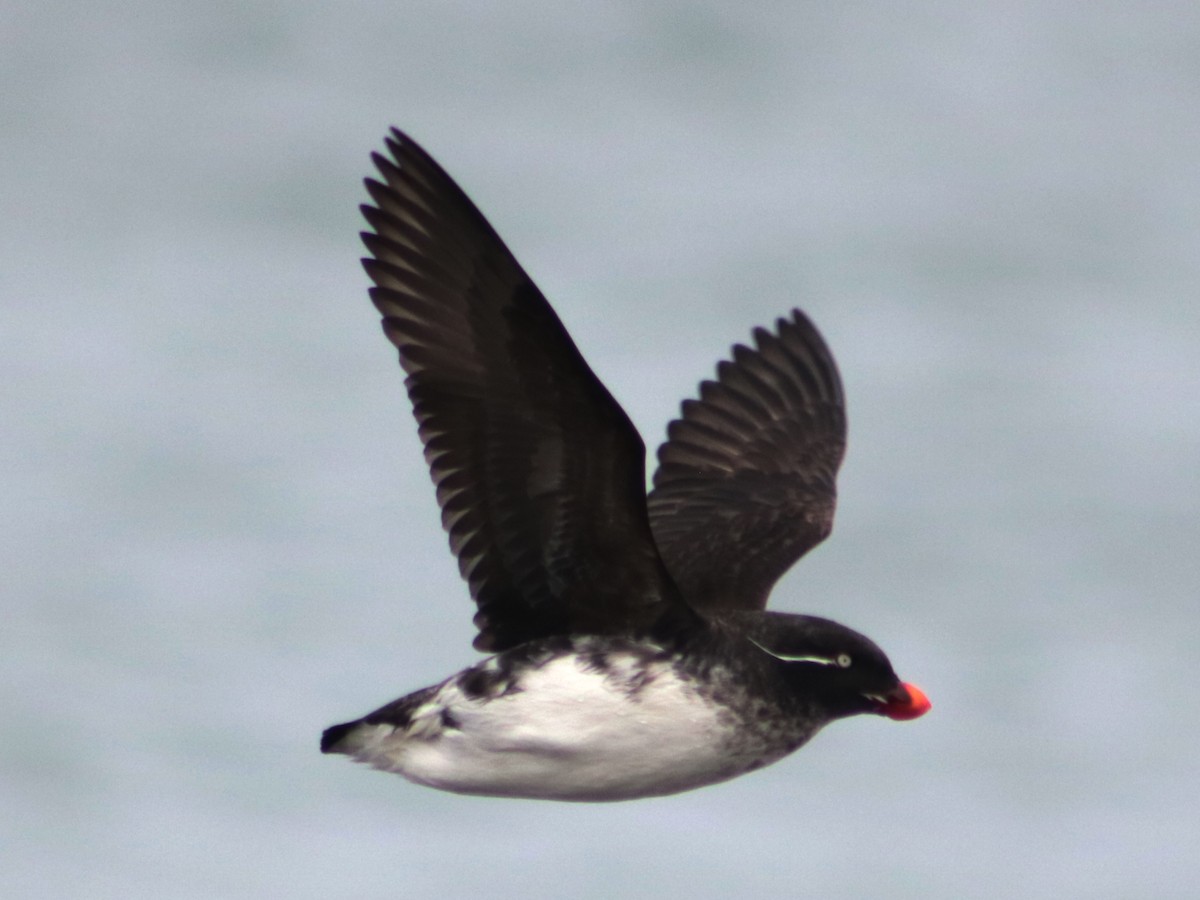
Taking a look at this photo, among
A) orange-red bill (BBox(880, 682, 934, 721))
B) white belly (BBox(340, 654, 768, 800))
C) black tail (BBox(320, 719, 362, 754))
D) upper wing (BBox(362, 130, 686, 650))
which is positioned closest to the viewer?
upper wing (BBox(362, 130, 686, 650))

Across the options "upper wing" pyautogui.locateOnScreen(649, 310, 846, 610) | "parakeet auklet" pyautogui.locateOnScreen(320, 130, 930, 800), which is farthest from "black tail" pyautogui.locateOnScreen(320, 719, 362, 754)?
"upper wing" pyautogui.locateOnScreen(649, 310, 846, 610)

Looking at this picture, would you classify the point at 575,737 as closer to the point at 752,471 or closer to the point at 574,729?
the point at 574,729

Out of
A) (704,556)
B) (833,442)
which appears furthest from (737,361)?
(704,556)

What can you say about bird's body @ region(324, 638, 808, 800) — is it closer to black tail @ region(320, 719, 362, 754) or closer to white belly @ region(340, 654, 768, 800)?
white belly @ region(340, 654, 768, 800)

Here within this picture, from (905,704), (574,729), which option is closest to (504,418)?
(574,729)

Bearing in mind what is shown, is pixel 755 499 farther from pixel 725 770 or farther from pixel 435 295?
pixel 435 295

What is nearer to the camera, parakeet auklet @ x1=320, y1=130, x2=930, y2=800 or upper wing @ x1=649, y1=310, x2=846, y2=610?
parakeet auklet @ x1=320, y1=130, x2=930, y2=800

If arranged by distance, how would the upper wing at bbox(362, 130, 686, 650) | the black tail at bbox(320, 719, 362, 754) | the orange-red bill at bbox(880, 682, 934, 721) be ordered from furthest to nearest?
1. the orange-red bill at bbox(880, 682, 934, 721)
2. the black tail at bbox(320, 719, 362, 754)
3. the upper wing at bbox(362, 130, 686, 650)

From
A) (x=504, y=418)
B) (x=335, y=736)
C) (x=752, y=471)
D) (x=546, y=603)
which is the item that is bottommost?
(x=335, y=736)
